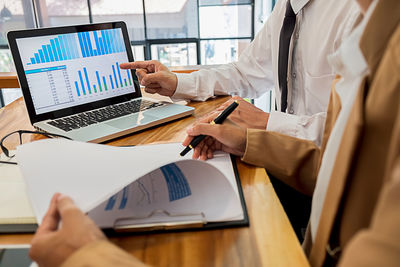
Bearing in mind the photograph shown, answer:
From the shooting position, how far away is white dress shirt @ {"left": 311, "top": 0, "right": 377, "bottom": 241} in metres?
0.50

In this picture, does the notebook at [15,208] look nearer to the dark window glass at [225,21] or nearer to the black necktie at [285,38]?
the black necktie at [285,38]

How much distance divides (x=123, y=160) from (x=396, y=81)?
0.40 metres

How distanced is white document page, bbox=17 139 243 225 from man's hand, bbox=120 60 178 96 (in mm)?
557

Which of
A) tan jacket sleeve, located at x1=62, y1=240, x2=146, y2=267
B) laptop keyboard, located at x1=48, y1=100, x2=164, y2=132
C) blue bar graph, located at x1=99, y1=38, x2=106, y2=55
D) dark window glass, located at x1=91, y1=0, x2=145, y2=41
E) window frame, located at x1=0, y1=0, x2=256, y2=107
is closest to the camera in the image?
tan jacket sleeve, located at x1=62, y1=240, x2=146, y2=267

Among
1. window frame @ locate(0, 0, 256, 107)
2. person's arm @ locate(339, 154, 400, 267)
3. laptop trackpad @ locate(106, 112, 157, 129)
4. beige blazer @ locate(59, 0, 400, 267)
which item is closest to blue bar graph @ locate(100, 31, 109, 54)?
laptop trackpad @ locate(106, 112, 157, 129)

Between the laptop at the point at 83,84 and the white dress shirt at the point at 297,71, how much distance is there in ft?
0.62

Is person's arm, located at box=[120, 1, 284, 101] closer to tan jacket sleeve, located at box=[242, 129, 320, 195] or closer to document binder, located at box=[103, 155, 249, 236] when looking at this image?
tan jacket sleeve, located at box=[242, 129, 320, 195]

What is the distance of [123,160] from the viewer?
0.59m

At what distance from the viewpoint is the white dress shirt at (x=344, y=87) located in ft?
1.65

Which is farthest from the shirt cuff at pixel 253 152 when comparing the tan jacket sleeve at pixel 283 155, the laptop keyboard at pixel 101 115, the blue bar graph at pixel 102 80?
the blue bar graph at pixel 102 80

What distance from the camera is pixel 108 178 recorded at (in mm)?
535

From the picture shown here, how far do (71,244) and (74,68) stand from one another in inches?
28.6

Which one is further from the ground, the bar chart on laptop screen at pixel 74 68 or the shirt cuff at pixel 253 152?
the bar chart on laptop screen at pixel 74 68

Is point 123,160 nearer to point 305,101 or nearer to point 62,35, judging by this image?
point 62,35
